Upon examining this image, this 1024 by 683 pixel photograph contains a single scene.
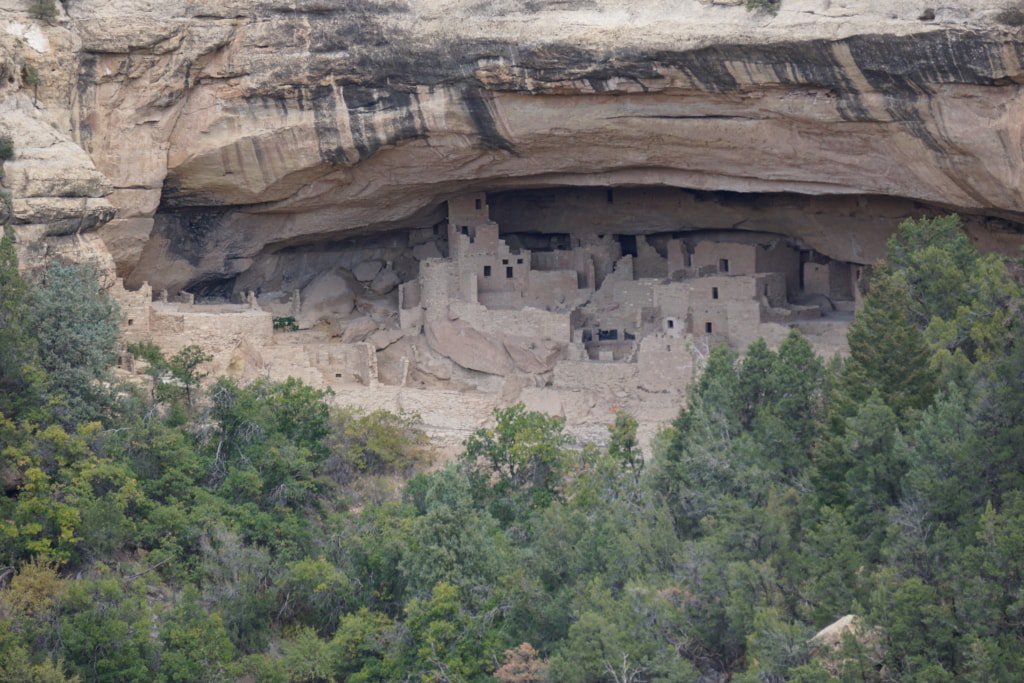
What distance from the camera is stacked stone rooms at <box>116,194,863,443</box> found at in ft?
73.4

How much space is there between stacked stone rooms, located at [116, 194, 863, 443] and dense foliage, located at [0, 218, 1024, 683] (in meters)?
0.92

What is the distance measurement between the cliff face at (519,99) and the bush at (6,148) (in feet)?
1.43

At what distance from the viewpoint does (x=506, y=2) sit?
2077 centimetres

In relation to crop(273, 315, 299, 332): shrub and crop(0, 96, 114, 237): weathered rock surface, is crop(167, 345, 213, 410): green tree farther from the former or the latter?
crop(273, 315, 299, 332): shrub

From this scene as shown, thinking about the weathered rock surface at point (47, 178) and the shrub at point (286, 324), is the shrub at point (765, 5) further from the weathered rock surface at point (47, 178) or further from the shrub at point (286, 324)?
the shrub at point (286, 324)

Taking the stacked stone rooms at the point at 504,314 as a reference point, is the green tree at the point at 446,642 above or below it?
below

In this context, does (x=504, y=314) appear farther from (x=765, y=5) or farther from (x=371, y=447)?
(x=765, y=5)

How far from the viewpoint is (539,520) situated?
64.6 feet

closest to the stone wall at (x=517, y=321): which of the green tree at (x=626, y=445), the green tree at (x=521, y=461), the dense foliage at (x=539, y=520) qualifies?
the dense foliage at (x=539, y=520)

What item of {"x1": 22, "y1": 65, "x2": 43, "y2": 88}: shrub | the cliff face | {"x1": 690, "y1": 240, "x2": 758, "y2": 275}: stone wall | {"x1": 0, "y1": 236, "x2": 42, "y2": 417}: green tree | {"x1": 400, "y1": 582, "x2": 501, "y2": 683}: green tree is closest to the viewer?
{"x1": 400, "y1": 582, "x2": 501, "y2": 683}: green tree

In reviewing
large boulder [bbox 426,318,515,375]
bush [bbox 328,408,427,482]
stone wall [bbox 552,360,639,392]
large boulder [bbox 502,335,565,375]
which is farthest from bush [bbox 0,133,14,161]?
stone wall [bbox 552,360,639,392]

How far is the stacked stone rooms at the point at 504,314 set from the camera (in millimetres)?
22359

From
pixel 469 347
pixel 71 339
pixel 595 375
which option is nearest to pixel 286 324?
pixel 469 347

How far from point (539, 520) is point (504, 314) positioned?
175 inches
